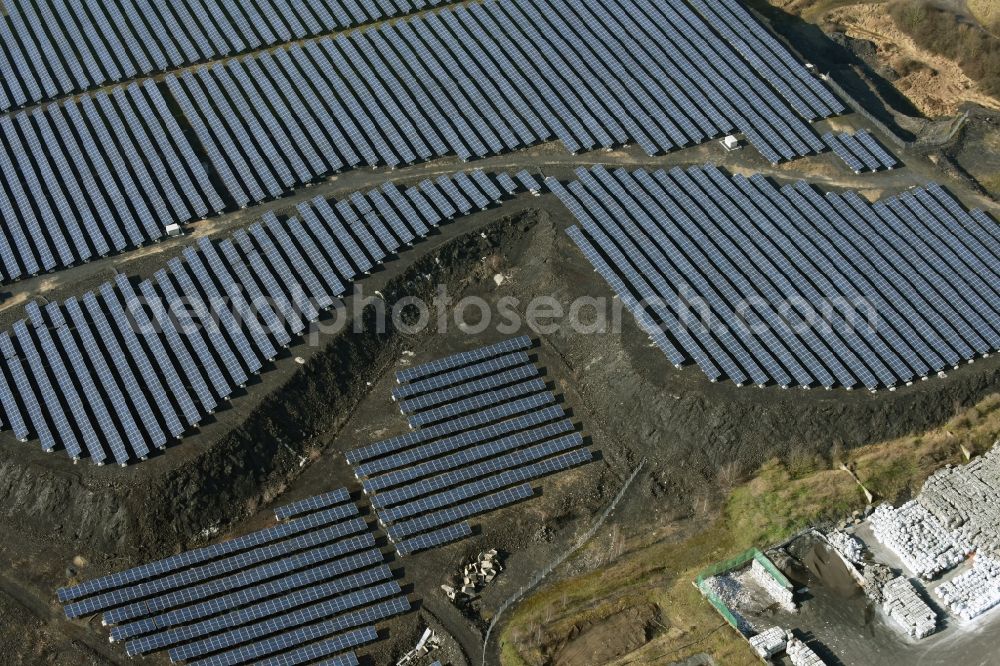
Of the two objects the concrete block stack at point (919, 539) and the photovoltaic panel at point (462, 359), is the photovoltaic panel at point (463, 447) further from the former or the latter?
the concrete block stack at point (919, 539)

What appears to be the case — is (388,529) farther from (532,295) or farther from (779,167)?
(779,167)

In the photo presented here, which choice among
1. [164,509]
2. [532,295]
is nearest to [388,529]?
[164,509]

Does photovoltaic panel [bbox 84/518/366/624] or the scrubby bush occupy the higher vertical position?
the scrubby bush

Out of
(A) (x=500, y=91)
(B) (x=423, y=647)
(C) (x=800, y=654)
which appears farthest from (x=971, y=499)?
(A) (x=500, y=91)

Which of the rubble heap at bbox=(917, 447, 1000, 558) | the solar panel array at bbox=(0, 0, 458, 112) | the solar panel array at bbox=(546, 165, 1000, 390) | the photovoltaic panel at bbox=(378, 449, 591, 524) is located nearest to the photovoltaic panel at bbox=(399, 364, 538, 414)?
the photovoltaic panel at bbox=(378, 449, 591, 524)

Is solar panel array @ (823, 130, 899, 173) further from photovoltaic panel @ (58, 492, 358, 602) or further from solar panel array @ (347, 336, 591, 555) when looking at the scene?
photovoltaic panel @ (58, 492, 358, 602)

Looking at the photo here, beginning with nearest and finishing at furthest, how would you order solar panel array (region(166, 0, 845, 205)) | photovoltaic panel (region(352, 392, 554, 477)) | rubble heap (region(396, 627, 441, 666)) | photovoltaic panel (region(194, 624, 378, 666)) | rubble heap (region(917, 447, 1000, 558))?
photovoltaic panel (region(194, 624, 378, 666)) → rubble heap (region(396, 627, 441, 666)) → rubble heap (region(917, 447, 1000, 558)) → photovoltaic panel (region(352, 392, 554, 477)) → solar panel array (region(166, 0, 845, 205))
